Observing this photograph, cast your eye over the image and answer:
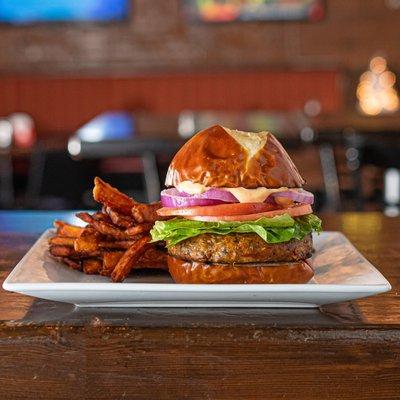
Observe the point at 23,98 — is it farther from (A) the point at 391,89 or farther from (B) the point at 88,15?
(A) the point at 391,89

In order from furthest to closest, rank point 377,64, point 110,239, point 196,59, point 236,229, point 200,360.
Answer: point 196,59
point 377,64
point 110,239
point 236,229
point 200,360

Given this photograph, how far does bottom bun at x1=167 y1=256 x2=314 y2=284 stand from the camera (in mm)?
1273

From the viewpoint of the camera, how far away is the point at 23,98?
801cm

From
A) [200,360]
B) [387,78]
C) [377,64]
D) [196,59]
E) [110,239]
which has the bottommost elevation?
[200,360]

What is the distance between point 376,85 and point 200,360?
690 centimetres

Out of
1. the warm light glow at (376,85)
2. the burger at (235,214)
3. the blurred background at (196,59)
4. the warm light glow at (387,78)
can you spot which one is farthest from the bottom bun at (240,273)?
the warm light glow at (387,78)

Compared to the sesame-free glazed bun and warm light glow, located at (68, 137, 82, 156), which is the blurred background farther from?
the sesame-free glazed bun

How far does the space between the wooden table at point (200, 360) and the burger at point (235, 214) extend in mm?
148

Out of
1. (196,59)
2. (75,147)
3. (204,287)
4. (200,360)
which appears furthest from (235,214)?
(196,59)

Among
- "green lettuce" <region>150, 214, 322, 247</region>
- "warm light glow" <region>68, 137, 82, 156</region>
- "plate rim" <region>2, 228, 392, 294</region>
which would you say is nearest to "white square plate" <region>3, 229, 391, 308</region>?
"plate rim" <region>2, 228, 392, 294</region>

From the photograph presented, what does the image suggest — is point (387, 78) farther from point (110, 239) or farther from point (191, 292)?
point (191, 292)

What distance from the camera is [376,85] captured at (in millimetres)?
7719

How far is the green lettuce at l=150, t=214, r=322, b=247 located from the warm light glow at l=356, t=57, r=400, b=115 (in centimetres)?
658

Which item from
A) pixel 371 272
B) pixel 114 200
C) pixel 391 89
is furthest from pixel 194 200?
pixel 391 89
